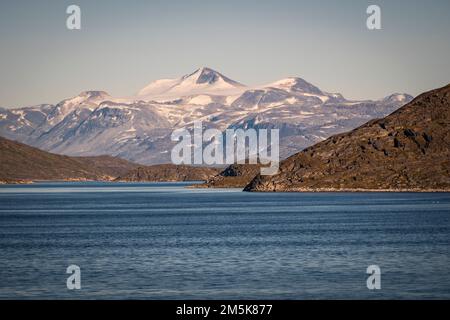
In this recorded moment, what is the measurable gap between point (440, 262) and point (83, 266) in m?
34.8

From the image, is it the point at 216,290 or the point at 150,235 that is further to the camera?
the point at 150,235

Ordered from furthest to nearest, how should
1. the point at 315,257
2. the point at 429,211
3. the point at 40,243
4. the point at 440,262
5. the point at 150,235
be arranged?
1. the point at 429,211
2. the point at 150,235
3. the point at 40,243
4. the point at 315,257
5. the point at 440,262

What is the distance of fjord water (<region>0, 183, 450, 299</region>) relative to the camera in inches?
2714

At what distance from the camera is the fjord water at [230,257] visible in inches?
2714

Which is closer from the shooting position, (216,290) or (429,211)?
(216,290)

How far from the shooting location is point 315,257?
93812 mm

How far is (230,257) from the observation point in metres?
95.2

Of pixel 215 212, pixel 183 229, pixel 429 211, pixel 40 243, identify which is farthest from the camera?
pixel 215 212
